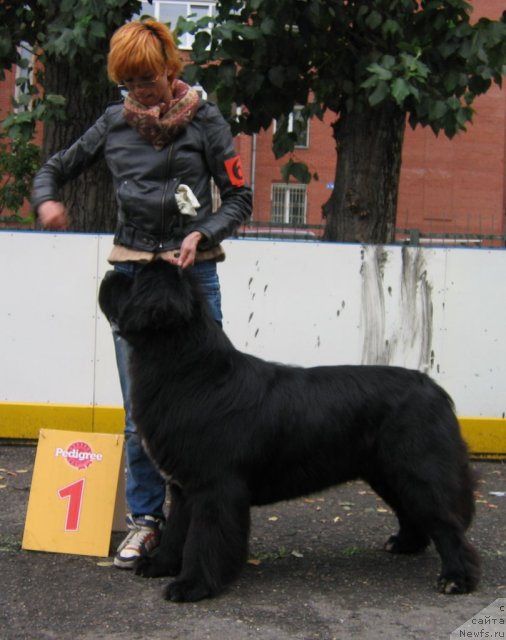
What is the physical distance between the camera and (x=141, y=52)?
3605 mm

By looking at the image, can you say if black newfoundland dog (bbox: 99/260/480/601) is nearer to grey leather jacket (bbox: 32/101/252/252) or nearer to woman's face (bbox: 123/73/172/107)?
grey leather jacket (bbox: 32/101/252/252)

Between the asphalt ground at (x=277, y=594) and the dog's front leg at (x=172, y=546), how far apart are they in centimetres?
6

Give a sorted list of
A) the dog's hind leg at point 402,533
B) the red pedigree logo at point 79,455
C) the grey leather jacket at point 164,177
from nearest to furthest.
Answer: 1. the grey leather jacket at point 164,177
2. the dog's hind leg at point 402,533
3. the red pedigree logo at point 79,455

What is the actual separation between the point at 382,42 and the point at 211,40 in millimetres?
1512

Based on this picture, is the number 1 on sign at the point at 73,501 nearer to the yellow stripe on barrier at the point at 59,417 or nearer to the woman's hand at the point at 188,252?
the woman's hand at the point at 188,252

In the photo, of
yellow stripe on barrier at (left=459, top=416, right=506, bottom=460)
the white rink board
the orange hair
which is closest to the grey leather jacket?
the orange hair

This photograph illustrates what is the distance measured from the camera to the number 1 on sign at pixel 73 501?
4.25 m

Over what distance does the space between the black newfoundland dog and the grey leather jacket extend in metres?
0.33

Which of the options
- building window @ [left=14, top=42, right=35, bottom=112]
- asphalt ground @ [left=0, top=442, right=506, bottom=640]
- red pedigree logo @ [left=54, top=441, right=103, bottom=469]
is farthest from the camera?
building window @ [left=14, top=42, right=35, bottom=112]

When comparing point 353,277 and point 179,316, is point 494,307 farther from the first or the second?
point 179,316

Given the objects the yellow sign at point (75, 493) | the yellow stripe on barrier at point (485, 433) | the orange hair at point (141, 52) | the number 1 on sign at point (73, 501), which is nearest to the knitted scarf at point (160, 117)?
the orange hair at point (141, 52)

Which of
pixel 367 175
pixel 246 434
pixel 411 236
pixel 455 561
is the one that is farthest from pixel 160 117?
pixel 367 175

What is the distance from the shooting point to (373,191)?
774 cm

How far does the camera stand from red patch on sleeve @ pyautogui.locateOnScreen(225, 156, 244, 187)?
3930 millimetres
